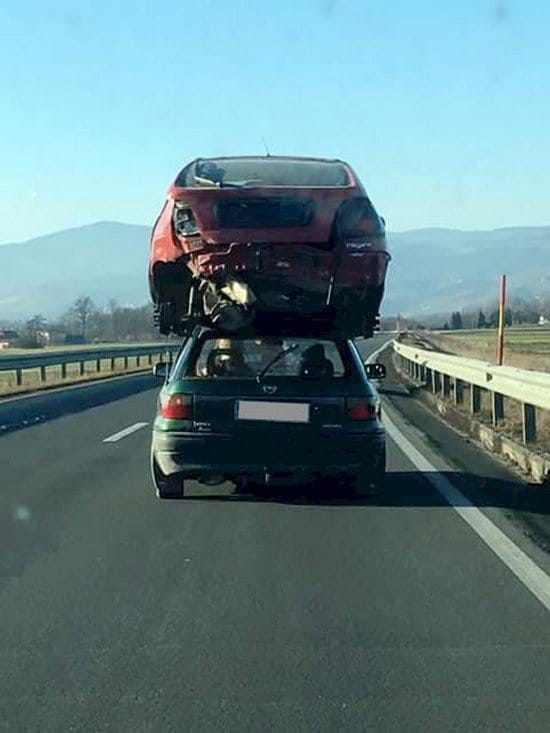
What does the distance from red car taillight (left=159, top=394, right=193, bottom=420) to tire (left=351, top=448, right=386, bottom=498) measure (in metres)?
1.44

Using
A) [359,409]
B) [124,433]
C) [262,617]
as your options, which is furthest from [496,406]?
[262,617]

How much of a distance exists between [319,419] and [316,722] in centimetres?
499

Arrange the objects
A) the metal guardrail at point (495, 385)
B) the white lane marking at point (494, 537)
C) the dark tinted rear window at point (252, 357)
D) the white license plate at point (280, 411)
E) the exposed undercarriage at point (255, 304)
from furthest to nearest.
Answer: the metal guardrail at point (495, 385)
the exposed undercarriage at point (255, 304)
the dark tinted rear window at point (252, 357)
the white license plate at point (280, 411)
the white lane marking at point (494, 537)

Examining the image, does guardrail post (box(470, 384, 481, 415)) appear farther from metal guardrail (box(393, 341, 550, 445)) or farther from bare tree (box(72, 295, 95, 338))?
Result: bare tree (box(72, 295, 95, 338))

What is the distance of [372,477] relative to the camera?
9.76m

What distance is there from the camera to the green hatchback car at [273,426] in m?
9.53

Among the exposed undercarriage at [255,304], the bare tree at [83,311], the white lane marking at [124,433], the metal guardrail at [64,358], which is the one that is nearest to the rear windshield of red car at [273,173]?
the exposed undercarriage at [255,304]

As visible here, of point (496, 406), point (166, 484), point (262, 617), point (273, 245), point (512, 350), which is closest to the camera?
point (262, 617)

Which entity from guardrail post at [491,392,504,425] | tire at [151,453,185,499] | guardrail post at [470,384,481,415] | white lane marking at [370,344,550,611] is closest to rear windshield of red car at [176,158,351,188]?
tire at [151,453,185,499]

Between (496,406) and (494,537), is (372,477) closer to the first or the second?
(494,537)

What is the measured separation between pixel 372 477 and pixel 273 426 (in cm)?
93

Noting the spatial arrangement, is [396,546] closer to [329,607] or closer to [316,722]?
[329,607]

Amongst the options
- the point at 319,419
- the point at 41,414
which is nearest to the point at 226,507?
the point at 319,419

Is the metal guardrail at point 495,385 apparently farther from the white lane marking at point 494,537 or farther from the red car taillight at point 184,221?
the red car taillight at point 184,221
